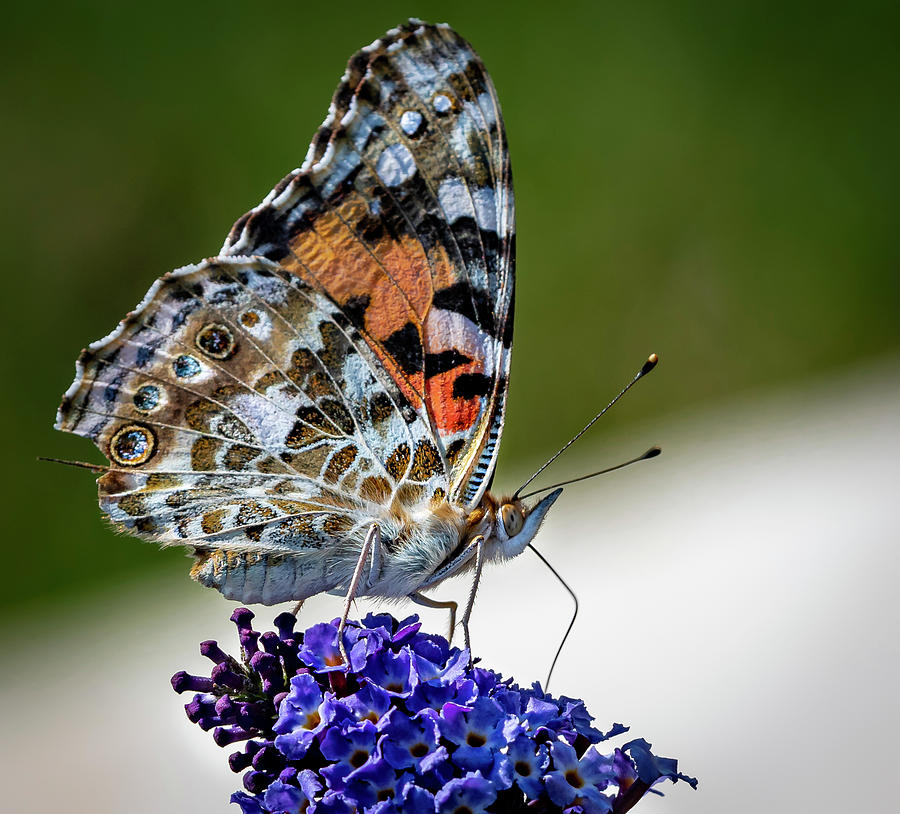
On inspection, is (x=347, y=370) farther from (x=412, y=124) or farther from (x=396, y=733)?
(x=396, y=733)

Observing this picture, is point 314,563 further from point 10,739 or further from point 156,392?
point 10,739

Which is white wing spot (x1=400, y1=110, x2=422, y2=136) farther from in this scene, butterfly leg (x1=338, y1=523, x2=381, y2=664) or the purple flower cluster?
the purple flower cluster

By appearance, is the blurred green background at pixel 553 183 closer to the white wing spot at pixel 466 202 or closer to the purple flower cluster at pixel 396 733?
the white wing spot at pixel 466 202

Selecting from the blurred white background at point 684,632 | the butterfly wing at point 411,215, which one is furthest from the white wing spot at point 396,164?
the blurred white background at point 684,632

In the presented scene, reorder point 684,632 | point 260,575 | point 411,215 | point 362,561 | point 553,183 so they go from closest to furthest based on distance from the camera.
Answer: point 362,561
point 260,575
point 411,215
point 684,632
point 553,183

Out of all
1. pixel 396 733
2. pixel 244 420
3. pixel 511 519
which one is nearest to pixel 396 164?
pixel 244 420

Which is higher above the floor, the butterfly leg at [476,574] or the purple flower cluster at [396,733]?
the butterfly leg at [476,574]

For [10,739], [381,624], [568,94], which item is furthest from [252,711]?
[568,94]
